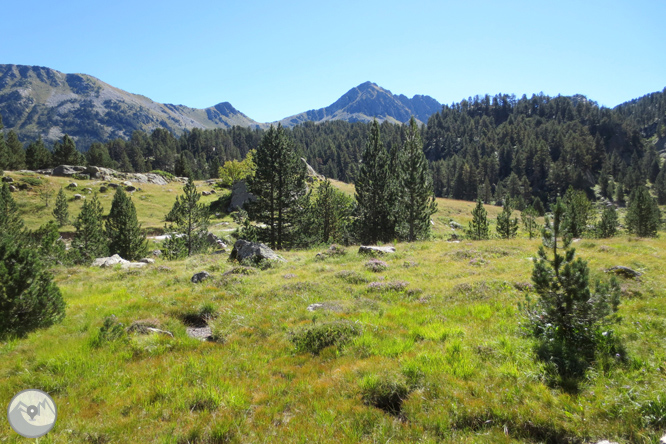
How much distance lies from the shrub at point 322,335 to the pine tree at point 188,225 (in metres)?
27.1

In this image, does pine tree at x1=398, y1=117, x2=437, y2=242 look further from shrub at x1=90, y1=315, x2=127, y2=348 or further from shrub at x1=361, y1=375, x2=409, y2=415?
shrub at x1=90, y1=315, x2=127, y2=348

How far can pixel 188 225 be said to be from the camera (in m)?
34.0

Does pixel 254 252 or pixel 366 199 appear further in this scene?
pixel 366 199

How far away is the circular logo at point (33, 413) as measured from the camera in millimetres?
3010

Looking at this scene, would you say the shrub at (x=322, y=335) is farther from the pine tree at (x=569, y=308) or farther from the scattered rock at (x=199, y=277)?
the scattered rock at (x=199, y=277)

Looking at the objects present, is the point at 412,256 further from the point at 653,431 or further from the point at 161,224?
the point at 161,224

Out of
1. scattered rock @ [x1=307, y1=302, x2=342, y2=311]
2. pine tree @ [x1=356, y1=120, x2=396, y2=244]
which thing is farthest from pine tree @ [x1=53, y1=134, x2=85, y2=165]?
scattered rock @ [x1=307, y1=302, x2=342, y2=311]

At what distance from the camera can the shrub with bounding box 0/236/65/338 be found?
8250 millimetres

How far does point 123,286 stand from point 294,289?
350 inches

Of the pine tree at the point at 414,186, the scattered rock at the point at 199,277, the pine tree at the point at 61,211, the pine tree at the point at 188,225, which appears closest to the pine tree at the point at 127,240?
the pine tree at the point at 188,225

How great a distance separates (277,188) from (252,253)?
13475 millimetres

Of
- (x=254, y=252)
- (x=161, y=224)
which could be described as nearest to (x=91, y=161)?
(x=161, y=224)

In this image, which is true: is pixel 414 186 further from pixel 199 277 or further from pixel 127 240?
pixel 127 240

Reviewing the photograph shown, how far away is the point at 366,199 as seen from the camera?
35.8 metres
